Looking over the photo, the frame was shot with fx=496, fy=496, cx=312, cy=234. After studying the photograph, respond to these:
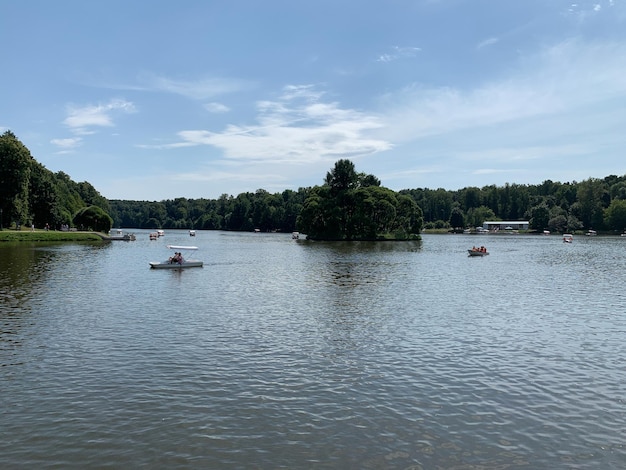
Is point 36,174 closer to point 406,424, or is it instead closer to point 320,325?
point 320,325

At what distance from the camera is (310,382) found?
20625 mm

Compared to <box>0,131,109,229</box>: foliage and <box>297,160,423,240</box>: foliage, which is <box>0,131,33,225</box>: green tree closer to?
<box>0,131,109,229</box>: foliage

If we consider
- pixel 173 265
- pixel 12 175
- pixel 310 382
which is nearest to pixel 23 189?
pixel 12 175

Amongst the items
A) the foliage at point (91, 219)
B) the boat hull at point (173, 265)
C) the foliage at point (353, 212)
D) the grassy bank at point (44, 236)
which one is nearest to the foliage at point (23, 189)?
the grassy bank at point (44, 236)

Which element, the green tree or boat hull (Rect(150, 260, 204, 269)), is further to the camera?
the green tree

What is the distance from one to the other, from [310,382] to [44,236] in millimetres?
126715

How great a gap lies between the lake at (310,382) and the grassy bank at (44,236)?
81.5 meters

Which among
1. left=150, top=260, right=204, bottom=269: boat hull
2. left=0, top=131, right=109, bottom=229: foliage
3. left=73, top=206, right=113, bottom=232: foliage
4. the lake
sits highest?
left=0, top=131, right=109, bottom=229: foliage

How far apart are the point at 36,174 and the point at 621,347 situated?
5938 inches

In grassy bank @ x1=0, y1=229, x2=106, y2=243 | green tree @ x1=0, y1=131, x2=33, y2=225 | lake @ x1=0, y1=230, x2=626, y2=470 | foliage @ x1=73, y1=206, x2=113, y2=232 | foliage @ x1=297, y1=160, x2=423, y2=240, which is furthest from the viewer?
foliage @ x1=73, y1=206, x2=113, y2=232

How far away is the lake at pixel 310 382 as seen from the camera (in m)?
14.5

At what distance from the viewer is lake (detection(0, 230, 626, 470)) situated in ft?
47.4

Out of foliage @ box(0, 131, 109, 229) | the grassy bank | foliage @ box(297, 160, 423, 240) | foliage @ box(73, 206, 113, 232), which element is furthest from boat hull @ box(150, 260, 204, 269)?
foliage @ box(73, 206, 113, 232)

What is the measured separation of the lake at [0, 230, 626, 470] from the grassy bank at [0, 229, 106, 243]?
3209 inches
